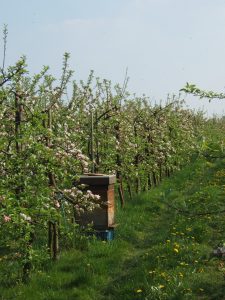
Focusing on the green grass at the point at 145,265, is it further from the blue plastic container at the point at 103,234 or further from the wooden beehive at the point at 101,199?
the wooden beehive at the point at 101,199

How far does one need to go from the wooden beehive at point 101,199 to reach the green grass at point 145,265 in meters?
0.55

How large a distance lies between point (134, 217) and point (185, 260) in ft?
12.8

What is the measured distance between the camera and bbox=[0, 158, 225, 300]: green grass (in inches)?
289

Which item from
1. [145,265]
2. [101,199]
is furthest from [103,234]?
[145,265]

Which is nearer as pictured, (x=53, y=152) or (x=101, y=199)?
(x=53, y=152)

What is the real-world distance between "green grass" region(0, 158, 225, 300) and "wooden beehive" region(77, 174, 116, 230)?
549 millimetres

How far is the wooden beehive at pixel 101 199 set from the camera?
10.6 m

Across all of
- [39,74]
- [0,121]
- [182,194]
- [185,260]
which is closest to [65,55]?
[39,74]

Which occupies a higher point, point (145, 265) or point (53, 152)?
point (53, 152)

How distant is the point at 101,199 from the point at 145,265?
99.5 inches

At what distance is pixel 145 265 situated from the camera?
27.9 feet

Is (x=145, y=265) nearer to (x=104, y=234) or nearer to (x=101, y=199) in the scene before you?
(x=104, y=234)

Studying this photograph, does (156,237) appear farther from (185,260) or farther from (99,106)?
(99,106)

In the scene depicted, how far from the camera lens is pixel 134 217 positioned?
12484mm
